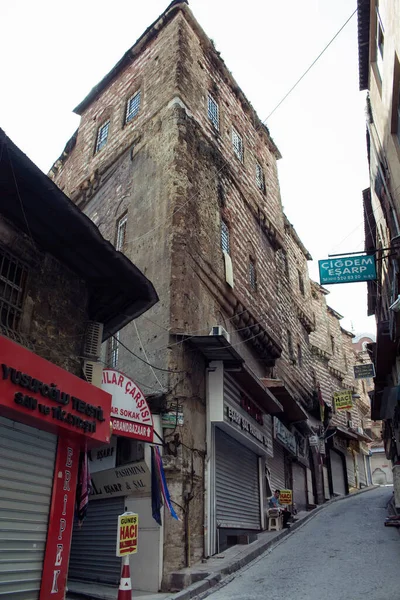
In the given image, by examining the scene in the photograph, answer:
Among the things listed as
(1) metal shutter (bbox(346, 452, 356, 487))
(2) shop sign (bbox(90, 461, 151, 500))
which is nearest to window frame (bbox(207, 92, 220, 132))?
(2) shop sign (bbox(90, 461, 151, 500))

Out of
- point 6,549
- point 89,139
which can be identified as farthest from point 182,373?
point 89,139

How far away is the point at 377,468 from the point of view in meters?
45.8

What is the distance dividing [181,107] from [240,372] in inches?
331

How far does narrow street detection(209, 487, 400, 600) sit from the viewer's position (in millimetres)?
7176

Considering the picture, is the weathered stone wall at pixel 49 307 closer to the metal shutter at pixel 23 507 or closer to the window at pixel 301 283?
the metal shutter at pixel 23 507

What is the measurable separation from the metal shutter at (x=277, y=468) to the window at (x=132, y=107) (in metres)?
13.0

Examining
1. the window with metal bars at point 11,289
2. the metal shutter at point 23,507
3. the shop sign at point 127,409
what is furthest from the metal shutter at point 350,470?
the window with metal bars at point 11,289

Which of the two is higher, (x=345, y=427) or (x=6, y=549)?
(x=345, y=427)

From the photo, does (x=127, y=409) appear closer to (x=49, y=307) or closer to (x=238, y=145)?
(x=49, y=307)

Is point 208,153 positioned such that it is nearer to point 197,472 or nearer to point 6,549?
point 197,472

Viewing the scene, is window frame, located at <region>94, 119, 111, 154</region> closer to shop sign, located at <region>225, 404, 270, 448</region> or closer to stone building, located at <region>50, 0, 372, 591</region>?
stone building, located at <region>50, 0, 372, 591</region>

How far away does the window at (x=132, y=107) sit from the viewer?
16828mm

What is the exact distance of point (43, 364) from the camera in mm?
6203

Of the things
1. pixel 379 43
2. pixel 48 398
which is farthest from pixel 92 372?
pixel 379 43
